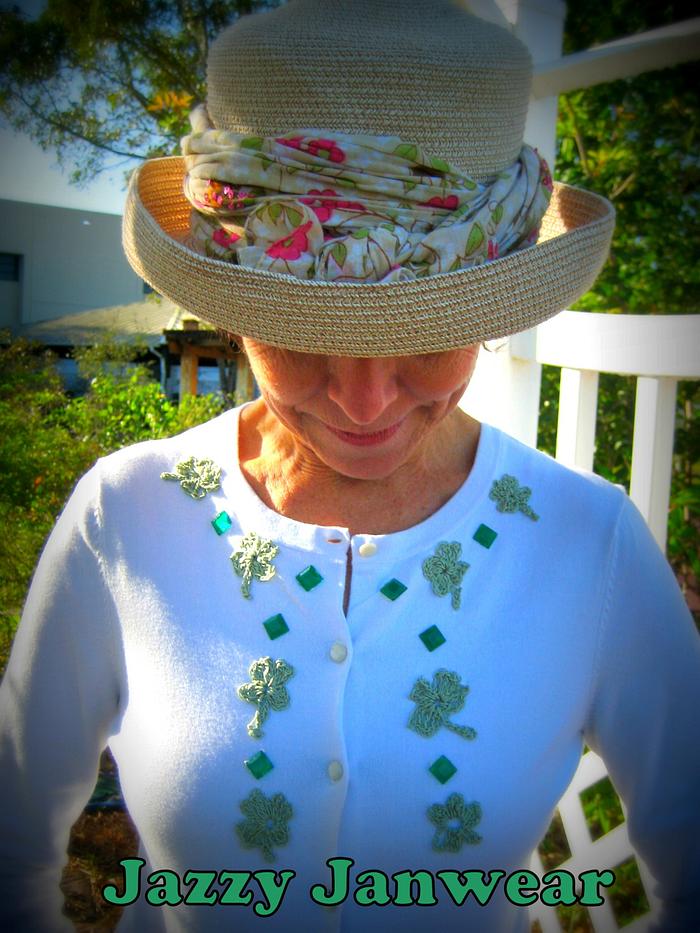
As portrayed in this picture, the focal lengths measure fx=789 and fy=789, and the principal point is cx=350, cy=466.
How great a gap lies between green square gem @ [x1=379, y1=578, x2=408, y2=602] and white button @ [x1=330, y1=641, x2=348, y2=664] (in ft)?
0.35

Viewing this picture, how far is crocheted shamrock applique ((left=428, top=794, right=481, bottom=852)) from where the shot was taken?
1196 mm

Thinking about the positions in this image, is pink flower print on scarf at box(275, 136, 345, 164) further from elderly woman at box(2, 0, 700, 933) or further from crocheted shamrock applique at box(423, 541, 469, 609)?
crocheted shamrock applique at box(423, 541, 469, 609)

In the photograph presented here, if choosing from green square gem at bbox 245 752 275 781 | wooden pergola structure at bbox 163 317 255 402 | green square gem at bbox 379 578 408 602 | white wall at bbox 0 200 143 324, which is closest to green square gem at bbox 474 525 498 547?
green square gem at bbox 379 578 408 602

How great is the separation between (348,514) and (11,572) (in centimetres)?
217

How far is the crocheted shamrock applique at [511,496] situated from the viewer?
4.35 feet

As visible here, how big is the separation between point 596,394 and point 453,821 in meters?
1.07

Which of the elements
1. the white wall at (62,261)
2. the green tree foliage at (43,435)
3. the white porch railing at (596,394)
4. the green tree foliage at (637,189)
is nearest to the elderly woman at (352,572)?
the white porch railing at (596,394)

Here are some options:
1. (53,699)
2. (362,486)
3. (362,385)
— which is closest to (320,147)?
(362,385)

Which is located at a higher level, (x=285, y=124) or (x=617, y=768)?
(x=285, y=124)

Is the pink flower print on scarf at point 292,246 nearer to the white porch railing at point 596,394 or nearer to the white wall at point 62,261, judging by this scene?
the white porch railing at point 596,394

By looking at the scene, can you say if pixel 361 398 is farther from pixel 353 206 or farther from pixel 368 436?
pixel 353 206

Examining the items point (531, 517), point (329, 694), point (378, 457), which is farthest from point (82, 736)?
point (531, 517)

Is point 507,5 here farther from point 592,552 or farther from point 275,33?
point 592,552

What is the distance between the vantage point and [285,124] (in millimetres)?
1041
